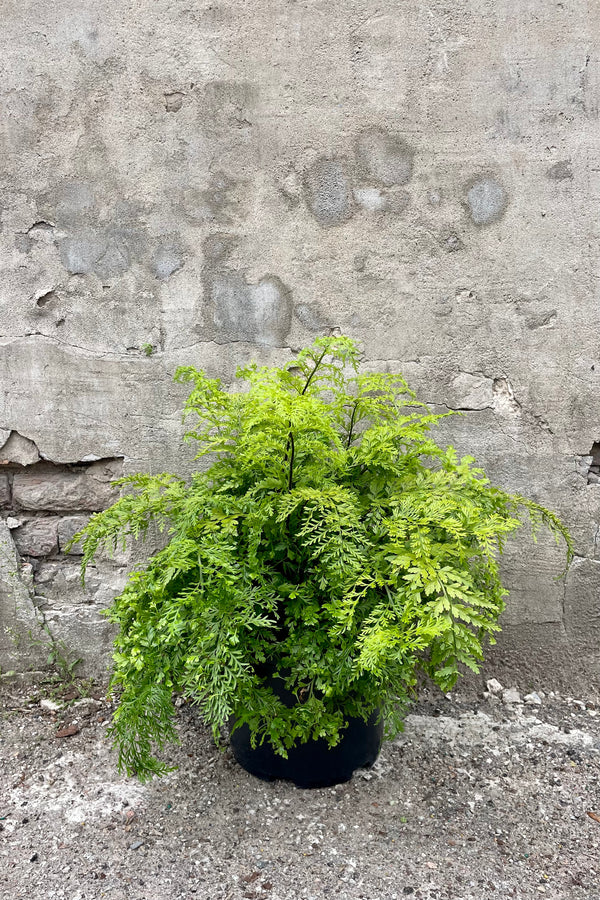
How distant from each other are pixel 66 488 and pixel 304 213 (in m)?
1.39

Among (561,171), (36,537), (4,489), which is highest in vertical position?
(561,171)

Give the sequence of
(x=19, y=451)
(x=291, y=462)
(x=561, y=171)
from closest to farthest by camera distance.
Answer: (x=291, y=462) → (x=561, y=171) → (x=19, y=451)

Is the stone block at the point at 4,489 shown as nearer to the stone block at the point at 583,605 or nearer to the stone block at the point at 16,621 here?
the stone block at the point at 16,621

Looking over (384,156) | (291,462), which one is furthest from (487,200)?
(291,462)

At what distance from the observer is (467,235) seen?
8.09ft

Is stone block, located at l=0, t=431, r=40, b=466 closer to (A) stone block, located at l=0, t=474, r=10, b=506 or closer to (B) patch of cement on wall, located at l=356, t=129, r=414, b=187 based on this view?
(A) stone block, located at l=0, t=474, r=10, b=506

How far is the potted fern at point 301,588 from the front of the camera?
1.73m

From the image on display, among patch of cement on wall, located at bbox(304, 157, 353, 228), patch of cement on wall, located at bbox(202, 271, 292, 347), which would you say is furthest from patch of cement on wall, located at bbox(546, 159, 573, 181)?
patch of cement on wall, located at bbox(202, 271, 292, 347)

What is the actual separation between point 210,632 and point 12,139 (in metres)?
1.97

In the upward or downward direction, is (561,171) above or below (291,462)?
above

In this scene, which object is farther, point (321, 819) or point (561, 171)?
point (561, 171)

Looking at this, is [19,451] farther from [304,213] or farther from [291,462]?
[304,213]

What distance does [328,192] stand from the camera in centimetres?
246

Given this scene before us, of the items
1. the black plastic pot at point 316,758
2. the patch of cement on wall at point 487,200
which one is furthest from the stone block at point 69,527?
the patch of cement on wall at point 487,200
